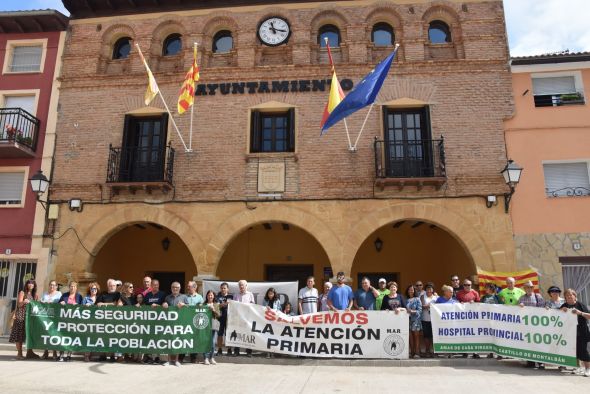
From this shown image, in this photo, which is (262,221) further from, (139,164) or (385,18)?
(385,18)

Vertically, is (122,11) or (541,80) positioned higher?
(122,11)

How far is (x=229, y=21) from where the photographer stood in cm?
1418

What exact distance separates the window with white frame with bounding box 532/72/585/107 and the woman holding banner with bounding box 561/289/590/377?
6.56 m

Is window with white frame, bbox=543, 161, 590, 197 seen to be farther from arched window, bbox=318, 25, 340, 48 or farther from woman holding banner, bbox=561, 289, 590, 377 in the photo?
arched window, bbox=318, 25, 340, 48

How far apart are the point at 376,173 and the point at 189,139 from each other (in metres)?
5.28

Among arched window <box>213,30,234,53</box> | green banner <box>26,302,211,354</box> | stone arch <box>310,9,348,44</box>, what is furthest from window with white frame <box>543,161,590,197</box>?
arched window <box>213,30,234,53</box>

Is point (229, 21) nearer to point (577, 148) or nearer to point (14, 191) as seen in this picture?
point (14, 191)

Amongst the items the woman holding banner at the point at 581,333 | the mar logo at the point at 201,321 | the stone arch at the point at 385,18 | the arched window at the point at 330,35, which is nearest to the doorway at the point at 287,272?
the mar logo at the point at 201,321

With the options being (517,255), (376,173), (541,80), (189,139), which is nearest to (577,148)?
(541,80)

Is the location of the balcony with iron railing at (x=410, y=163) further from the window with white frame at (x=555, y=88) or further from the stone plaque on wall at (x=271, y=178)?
the window with white frame at (x=555, y=88)

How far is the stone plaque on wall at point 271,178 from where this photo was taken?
12.6m

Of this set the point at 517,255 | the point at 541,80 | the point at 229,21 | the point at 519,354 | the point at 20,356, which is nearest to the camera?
the point at 519,354

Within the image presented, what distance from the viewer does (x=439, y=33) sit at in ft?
45.2

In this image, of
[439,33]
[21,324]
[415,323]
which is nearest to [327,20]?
[439,33]
